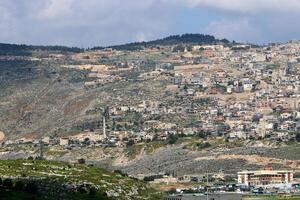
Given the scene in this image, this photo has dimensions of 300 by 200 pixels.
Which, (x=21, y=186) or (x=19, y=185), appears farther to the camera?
(x=19, y=185)

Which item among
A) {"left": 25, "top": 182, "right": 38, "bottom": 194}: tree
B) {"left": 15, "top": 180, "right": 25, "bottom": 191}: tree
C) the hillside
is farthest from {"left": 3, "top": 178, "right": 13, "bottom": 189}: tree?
{"left": 25, "top": 182, "right": 38, "bottom": 194}: tree

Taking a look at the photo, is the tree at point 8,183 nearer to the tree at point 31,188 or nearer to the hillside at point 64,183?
the hillside at point 64,183

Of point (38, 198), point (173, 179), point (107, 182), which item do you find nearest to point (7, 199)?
point (38, 198)

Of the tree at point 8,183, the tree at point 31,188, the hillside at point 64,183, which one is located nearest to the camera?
the tree at point 31,188

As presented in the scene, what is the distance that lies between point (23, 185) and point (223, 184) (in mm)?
99139

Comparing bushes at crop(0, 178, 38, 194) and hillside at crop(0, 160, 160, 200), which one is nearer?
bushes at crop(0, 178, 38, 194)

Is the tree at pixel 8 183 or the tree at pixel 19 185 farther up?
the tree at pixel 8 183

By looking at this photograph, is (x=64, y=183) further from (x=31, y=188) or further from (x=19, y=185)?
(x=31, y=188)

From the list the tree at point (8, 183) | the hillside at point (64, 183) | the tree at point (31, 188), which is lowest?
the hillside at point (64, 183)

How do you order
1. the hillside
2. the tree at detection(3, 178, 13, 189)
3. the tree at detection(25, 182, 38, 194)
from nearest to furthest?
the tree at detection(25, 182, 38, 194), the tree at detection(3, 178, 13, 189), the hillside

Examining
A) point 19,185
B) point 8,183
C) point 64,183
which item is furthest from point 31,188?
point 64,183

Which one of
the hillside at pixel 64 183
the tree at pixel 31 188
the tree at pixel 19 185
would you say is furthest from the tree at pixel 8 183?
the tree at pixel 31 188

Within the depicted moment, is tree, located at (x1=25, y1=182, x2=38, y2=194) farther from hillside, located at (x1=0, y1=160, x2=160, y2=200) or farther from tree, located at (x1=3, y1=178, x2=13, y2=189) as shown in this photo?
tree, located at (x1=3, y1=178, x2=13, y2=189)

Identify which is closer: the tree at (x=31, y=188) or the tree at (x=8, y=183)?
the tree at (x=31, y=188)
